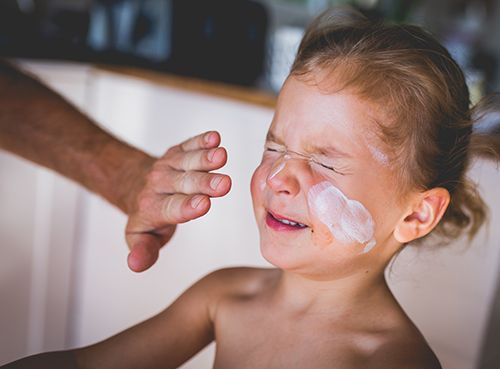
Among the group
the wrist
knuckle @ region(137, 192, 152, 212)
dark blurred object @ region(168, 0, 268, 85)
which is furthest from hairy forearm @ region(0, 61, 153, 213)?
dark blurred object @ region(168, 0, 268, 85)

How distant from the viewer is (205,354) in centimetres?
116

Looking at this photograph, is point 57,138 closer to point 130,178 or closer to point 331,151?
point 130,178

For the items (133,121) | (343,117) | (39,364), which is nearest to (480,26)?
(133,121)

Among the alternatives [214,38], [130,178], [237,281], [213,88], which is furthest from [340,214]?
[214,38]

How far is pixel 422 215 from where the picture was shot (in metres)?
0.75

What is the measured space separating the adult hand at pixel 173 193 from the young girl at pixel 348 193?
7cm

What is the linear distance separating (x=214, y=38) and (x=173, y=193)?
105cm

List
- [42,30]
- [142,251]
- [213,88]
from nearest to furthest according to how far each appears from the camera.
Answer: [142,251] → [213,88] → [42,30]

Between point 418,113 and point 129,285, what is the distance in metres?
0.99

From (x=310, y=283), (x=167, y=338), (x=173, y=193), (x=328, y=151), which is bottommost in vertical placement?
(x=167, y=338)

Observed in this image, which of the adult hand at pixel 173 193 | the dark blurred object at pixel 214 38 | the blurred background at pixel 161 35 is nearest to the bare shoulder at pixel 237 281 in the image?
the adult hand at pixel 173 193

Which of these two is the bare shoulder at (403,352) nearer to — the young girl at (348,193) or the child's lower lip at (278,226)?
the young girl at (348,193)

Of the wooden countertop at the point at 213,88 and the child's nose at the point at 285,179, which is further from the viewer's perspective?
the wooden countertop at the point at 213,88

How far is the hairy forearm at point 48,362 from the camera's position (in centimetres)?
67
